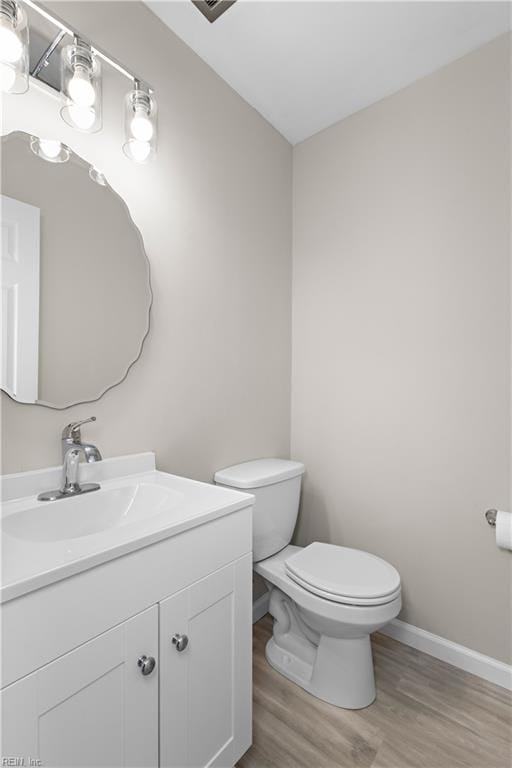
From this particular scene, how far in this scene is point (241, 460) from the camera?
1828 mm

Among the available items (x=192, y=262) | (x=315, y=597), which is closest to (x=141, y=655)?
(x=315, y=597)

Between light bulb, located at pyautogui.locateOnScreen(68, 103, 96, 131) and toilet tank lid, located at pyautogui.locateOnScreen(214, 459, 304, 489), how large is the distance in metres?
1.29

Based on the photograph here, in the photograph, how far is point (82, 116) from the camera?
3.76 feet

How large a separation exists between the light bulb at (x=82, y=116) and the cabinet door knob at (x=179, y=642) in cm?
140

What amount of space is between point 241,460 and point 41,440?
92cm

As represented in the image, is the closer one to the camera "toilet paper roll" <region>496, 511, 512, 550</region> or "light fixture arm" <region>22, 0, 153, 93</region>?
"light fixture arm" <region>22, 0, 153, 93</region>

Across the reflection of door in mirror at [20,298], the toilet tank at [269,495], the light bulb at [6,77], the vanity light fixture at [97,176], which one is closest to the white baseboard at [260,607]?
the toilet tank at [269,495]

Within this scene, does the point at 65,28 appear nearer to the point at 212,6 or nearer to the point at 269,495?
the point at 212,6

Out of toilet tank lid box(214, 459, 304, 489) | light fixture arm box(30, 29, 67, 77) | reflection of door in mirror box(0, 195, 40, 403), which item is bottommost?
toilet tank lid box(214, 459, 304, 489)

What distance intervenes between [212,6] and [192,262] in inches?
30.3

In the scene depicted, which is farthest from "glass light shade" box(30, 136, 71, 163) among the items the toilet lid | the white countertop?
the toilet lid

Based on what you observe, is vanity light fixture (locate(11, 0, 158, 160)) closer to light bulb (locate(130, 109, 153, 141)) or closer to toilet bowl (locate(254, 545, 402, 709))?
light bulb (locate(130, 109, 153, 141))

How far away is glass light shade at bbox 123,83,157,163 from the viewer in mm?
1269

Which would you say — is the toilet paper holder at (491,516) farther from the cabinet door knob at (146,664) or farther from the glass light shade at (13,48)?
the glass light shade at (13,48)
